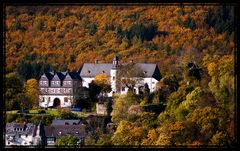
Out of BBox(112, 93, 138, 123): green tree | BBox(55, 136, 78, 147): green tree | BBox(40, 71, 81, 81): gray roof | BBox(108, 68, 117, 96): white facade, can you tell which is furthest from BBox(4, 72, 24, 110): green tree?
BBox(108, 68, 117, 96): white facade

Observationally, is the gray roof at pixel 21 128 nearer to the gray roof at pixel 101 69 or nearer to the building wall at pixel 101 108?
the building wall at pixel 101 108

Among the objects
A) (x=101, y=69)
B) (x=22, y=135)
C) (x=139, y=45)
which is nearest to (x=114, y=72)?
(x=101, y=69)

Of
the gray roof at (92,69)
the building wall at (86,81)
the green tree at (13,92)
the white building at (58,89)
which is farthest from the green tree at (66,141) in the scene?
the gray roof at (92,69)

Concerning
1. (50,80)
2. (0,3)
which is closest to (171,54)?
(50,80)

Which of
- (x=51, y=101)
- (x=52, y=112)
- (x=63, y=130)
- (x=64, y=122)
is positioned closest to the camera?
(x=63, y=130)

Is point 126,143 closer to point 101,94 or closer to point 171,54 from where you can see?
point 101,94

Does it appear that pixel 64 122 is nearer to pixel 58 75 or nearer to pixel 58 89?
pixel 58 89

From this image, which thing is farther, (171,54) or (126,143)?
(171,54)
